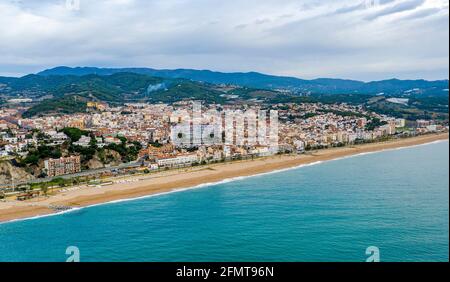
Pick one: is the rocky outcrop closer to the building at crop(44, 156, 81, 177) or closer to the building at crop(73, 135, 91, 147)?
the building at crop(44, 156, 81, 177)

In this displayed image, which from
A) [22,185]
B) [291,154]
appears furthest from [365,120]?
[22,185]

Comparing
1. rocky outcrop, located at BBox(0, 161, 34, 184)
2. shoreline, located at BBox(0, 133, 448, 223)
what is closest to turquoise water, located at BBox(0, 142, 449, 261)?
shoreline, located at BBox(0, 133, 448, 223)

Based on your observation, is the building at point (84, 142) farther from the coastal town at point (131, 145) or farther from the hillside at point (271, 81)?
the hillside at point (271, 81)

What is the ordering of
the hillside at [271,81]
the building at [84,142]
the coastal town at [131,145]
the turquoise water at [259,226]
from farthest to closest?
the hillside at [271,81] < the building at [84,142] < the coastal town at [131,145] < the turquoise water at [259,226]

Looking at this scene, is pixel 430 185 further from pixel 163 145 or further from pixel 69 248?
pixel 163 145

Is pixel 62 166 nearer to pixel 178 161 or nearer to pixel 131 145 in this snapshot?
pixel 178 161

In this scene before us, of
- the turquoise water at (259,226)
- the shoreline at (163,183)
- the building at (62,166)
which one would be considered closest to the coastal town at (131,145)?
the building at (62,166)
